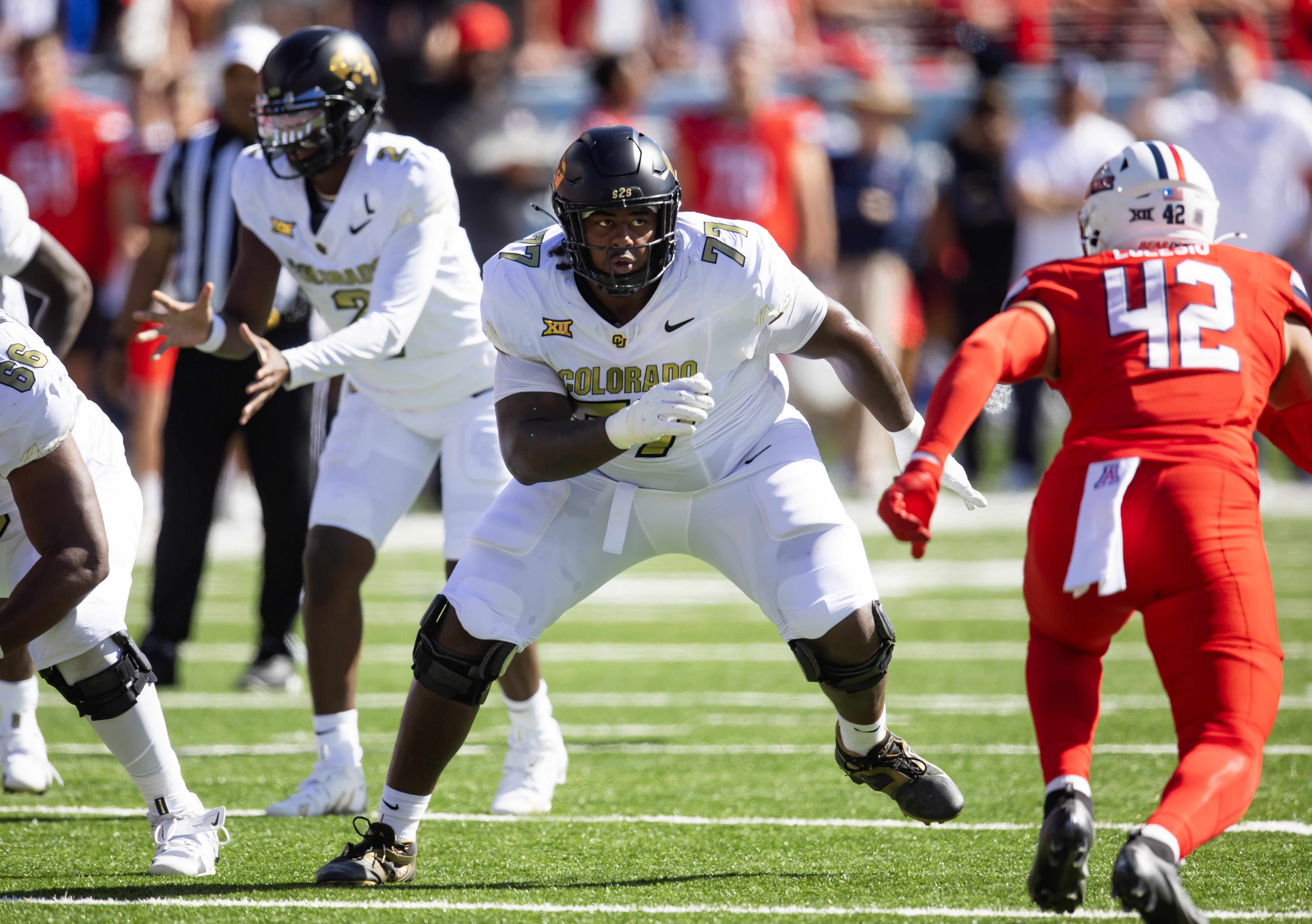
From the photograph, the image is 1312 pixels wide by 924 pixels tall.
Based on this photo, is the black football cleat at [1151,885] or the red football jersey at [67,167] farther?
the red football jersey at [67,167]

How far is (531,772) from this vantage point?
444 centimetres

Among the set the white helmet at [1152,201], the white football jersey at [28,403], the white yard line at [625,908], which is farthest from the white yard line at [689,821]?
the white helmet at [1152,201]

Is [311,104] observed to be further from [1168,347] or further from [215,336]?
[1168,347]

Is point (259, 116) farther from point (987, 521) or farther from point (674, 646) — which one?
point (987, 521)

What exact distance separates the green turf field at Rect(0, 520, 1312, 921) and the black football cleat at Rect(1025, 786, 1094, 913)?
332mm

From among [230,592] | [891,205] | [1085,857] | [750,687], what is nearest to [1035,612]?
[1085,857]

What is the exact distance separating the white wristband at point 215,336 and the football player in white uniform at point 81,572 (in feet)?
1.76

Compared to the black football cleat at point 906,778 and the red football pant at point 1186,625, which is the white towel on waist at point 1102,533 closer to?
the red football pant at point 1186,625

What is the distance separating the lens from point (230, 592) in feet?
27.2

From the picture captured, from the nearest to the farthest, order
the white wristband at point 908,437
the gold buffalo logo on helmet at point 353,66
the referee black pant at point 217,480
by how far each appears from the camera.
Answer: the white wristband at point 908,437
the gold buffalo logo on helmet at point 353,66
the referee black pant at point 217,480

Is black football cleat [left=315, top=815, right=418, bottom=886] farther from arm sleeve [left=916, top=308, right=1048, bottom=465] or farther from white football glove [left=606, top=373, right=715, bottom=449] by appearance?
arm sleeve [left=916, top=308, right=1048, bottom=465]

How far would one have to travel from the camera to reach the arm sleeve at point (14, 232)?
4406mm

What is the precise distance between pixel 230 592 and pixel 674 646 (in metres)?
2.55

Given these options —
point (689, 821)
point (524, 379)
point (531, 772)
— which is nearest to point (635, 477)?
point (524, 379)
